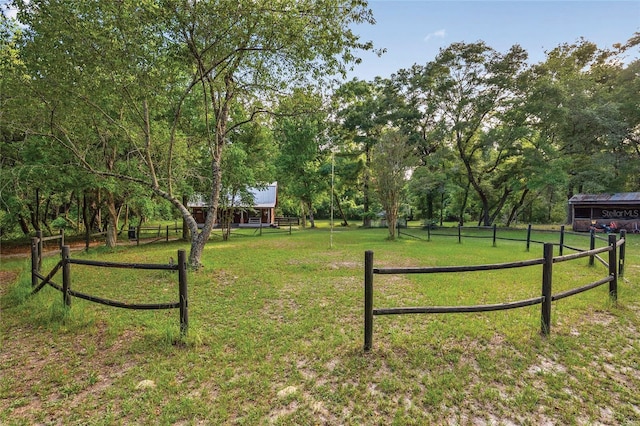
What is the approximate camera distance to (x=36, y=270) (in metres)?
5.69

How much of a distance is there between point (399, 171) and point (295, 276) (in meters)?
10.0

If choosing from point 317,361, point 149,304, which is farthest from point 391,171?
point 149,304

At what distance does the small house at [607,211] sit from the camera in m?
18.4

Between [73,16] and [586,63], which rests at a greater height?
[586,63]

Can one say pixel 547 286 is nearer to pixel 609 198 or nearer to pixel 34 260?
pixel 34 260

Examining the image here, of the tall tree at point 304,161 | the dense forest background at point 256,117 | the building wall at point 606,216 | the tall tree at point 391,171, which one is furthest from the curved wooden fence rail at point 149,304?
the building wall at point 606,216

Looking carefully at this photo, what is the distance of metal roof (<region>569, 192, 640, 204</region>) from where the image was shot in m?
18.2

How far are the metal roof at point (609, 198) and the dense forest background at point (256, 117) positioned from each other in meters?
0.63

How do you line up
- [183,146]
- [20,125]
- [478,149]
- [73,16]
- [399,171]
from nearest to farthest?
[73,16] → [20,125] → [183,146] → [399,171] → [478,149]

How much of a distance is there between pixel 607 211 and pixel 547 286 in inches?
863

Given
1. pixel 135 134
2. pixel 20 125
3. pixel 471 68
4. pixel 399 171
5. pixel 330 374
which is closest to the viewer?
pixel 330 374

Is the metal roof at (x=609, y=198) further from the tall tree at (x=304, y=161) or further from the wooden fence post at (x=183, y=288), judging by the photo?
the wooden fence post at (x=183, y=288)

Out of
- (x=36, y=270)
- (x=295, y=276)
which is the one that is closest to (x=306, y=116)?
(x=295, y=276)

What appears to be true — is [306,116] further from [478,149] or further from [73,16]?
[478,149]
